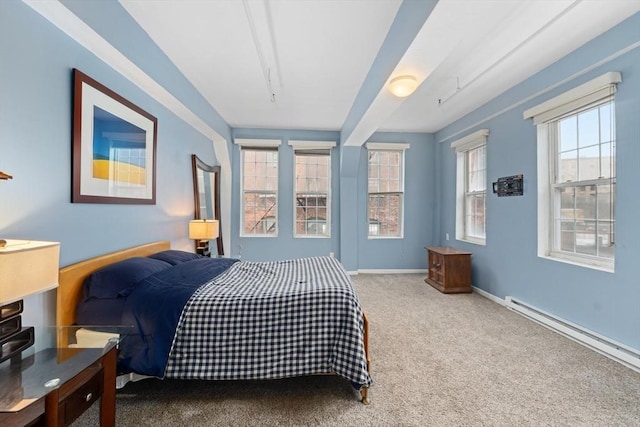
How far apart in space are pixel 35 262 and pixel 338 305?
1.51 meters

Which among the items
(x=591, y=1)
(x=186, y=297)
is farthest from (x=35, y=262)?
(x=591, y=1)

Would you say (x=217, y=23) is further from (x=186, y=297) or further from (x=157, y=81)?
(x=186, y=297)

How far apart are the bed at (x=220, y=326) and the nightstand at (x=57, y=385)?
0.83 feet

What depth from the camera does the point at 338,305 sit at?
5.86ft

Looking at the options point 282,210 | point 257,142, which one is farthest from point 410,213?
point 257,142

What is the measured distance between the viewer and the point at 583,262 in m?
2.73

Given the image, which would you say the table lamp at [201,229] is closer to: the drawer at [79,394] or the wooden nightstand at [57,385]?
the wooden nightstand at [57,385]

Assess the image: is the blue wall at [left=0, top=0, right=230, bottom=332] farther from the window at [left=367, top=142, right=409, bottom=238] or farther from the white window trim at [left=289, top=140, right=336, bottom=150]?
the window at [left=367, top=142, right=409, bottom=238]

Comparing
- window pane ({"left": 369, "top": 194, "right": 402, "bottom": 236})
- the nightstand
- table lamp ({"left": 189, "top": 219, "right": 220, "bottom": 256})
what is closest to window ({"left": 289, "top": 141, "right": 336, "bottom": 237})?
window pane ({"left": 369, "top": 194, "right": 402, "bottom": 236})

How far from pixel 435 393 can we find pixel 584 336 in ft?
5.84

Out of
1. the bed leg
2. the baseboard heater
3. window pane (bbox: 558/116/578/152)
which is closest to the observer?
the bed leg

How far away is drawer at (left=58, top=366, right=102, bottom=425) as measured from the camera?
1.15 metres

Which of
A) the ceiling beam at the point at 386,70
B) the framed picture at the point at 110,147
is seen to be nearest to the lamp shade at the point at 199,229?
the framed picture at the point at 110,147

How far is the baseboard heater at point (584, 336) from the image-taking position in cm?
220
